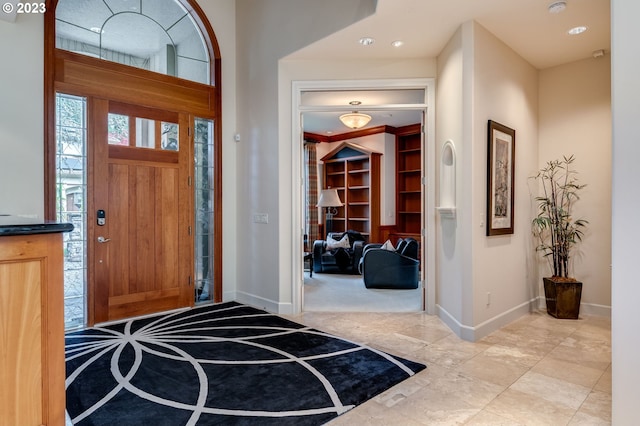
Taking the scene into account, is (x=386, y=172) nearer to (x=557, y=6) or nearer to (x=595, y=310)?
(x=595, y=310)

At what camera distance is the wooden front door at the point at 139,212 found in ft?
13.1

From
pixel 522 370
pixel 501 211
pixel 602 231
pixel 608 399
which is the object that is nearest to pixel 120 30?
pixel 501 211

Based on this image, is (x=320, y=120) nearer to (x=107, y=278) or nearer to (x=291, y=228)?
(x=291, y=228)

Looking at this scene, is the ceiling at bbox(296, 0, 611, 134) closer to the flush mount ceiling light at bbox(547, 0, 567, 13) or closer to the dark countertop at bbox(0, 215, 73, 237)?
the flush mount ceiling light at bbox(547, 0, 567, 13)

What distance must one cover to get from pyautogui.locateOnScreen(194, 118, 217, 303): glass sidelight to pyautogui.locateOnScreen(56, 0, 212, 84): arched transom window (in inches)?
28.1

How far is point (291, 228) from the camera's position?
4.54 meters

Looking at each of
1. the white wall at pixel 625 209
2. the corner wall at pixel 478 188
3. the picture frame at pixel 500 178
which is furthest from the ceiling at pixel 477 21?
the white wall at pixel 625 209

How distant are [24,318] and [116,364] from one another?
1562 mm

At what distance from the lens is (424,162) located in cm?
441

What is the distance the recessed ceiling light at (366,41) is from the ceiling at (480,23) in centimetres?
4

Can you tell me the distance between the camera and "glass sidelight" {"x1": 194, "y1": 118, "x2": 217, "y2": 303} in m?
4.79

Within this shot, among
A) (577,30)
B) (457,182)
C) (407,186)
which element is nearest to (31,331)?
(457,182)

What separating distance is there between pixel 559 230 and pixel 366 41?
119 inches

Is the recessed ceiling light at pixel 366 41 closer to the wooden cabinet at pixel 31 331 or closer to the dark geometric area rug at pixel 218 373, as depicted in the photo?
the dark geometric area rug at pixel 218 373
